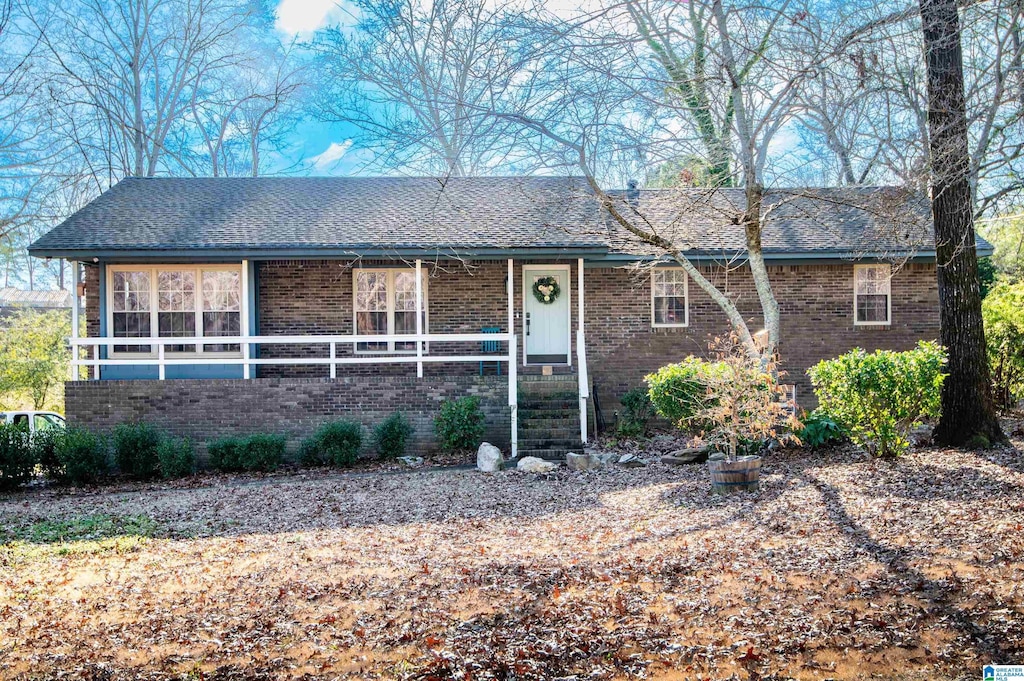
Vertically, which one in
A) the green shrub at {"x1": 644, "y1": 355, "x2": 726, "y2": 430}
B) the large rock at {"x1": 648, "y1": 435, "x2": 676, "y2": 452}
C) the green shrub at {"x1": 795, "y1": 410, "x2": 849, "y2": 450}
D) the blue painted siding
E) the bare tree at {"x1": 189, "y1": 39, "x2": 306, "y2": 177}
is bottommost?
the large rock at {"x1": 648, "y1": 435, "x2": 676, "y2": 452}

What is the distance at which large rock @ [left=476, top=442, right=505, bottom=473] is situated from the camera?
12477mm

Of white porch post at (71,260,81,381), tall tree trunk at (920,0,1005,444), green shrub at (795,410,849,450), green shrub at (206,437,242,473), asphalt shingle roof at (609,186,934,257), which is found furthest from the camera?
asphalt shingle roof at (609,186,934,257)

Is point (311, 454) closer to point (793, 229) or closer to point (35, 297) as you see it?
point (793, 229)

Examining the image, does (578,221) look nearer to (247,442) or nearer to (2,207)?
(247,442)

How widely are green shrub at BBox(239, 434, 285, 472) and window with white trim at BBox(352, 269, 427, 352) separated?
3514 mm

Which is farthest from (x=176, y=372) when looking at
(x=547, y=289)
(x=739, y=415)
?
(x=739, y=415)

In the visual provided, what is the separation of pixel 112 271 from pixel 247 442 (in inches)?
208

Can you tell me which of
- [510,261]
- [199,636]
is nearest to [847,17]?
[510,261]

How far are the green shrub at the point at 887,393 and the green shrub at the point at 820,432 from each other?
3.09 feet

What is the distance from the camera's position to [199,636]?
5465 millimetres

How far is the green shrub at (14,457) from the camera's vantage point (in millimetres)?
12602

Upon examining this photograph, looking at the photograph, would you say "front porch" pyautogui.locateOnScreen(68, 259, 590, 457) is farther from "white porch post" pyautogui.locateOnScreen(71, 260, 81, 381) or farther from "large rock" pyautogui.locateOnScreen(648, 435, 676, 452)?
"large rock" pyautogui.locateOnScreen(648, 435, 676, 452)

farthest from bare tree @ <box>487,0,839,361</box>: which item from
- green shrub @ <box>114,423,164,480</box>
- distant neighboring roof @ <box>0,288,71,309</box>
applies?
distant neighboring roof @ <box>0,288,71,309</box>

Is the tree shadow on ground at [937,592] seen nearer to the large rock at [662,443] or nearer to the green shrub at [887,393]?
the green shrub at [887,393]
